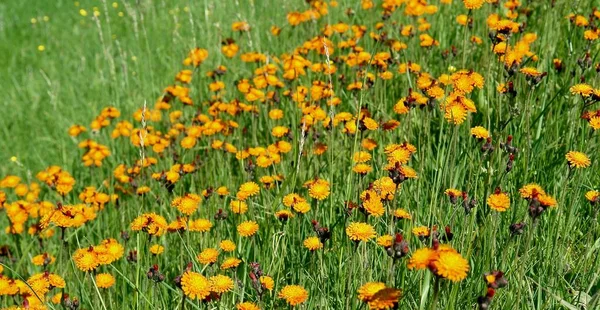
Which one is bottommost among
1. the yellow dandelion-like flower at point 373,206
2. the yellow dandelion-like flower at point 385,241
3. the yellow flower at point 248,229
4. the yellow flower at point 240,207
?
the yellow flower at point 240,207

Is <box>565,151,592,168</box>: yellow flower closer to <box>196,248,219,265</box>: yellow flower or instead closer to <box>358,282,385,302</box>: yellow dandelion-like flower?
<box>358,282,385,302</box>: yellow dandelion-like flower

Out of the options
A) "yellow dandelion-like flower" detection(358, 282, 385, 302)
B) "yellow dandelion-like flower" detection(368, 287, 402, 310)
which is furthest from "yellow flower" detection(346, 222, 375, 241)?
"yellow dandelion-like flower" detection(368, 287, 402, 310)

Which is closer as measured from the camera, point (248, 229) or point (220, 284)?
point (220, 284)

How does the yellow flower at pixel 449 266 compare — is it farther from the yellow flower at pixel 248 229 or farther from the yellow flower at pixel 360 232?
the yellow flower at pixel 248 229

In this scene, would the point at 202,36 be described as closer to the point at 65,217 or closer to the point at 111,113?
the point at 111,113

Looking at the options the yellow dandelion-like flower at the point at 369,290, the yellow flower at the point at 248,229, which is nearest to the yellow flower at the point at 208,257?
the yellow flower at the point at 248,229

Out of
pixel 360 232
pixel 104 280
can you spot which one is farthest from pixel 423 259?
pixel 104 280

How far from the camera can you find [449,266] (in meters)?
1.58

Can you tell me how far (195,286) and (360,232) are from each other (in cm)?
55

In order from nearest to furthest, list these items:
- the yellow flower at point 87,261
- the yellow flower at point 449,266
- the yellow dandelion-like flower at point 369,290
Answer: the yellow flower at point 449,266 → the yellow dandelion-like flower at point 369,290 → the yellow flower at point 87,261

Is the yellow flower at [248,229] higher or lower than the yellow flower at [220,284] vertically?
higher

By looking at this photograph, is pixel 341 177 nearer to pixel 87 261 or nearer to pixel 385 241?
pixel 385 241

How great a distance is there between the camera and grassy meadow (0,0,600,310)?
2.31 metres

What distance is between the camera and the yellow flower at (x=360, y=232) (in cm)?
217
